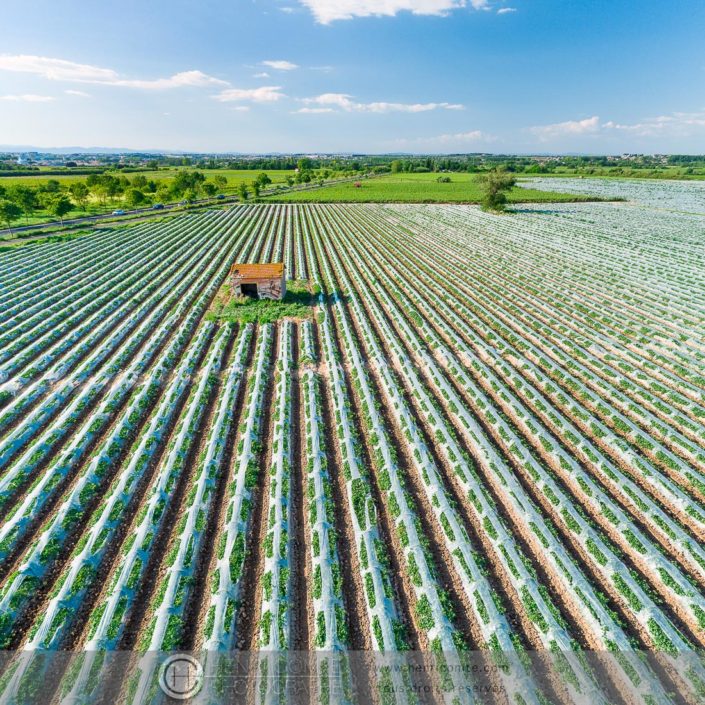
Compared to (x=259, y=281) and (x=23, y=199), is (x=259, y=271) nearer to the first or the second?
(x=259, y=281)

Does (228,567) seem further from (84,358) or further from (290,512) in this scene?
(84,358)

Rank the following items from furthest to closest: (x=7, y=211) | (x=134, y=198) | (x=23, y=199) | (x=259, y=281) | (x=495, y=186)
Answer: (x=134, y=198) → (x=495, y=186) → (x=23, y=199) → (x=7, y=211) → (x=259, y=281)

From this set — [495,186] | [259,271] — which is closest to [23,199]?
[259,271]

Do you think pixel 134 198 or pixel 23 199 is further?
pixel 134 198

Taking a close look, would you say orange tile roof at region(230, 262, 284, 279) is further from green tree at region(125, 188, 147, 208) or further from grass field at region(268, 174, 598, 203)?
grass field at region(268, 174, 598, 203)

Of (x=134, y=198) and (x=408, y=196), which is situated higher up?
(x=408, y=196)

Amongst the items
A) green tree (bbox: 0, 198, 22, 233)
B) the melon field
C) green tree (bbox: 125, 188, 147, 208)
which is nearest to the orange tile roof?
the melon field
